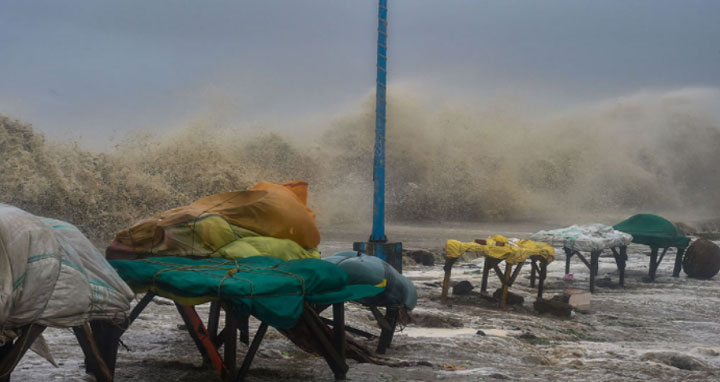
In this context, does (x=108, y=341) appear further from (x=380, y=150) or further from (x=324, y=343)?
(x=380, y=150)

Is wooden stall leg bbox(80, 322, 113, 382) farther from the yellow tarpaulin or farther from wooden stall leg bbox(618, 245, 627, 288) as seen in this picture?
wooden stall leg bbox(618, 245, 627, 288)

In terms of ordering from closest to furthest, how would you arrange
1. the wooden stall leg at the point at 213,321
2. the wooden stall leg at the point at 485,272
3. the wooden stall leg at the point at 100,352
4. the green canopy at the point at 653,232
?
the wooden stall leg at the point at 100,352 < the wooden stall leg at the point at 213,321 < the wooden stall leg at the point at 485,272 < the green canopy at the point at 653,232

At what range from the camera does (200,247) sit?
15.1 ft

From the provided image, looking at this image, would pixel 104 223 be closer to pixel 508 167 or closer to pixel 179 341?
pixel 179 341

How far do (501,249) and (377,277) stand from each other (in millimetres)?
4637

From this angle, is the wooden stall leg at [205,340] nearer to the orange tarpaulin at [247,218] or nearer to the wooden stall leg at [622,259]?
the orange tarpaulin at [247,218]

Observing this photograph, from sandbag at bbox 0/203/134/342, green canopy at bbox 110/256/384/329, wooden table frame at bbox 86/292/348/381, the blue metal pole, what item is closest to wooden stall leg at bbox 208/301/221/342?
wooden table frame at bbox 86/292/348/381

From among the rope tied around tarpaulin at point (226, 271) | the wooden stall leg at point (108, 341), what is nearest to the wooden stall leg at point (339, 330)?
the rope tied around tarpaulin at point (226, 271)

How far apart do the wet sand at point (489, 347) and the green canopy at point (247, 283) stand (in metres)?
0.75

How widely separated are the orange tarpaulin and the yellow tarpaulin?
424cm

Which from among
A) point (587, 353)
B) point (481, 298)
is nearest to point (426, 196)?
point (481, 298)

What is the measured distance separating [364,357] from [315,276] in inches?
54.3

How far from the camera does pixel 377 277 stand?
15.7 feet

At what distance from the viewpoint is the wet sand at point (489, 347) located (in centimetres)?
461
